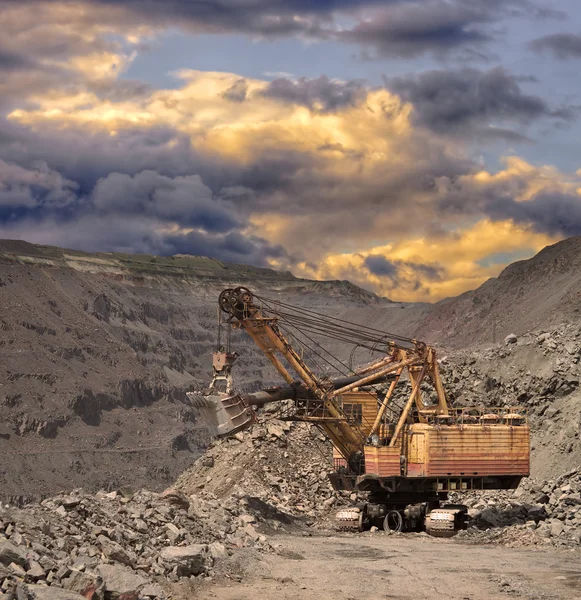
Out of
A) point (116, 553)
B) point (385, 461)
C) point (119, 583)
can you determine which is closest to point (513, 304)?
point (385, 461)

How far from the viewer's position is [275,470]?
35625 millimetres

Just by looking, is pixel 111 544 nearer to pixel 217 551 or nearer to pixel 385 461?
pixel 217 551

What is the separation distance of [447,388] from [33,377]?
171 ft

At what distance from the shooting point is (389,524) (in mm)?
30031

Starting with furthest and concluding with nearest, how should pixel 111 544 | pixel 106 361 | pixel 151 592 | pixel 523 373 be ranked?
pixel 106 361 < pixel 523 373 < pixel 111 544 < pixel 151 592

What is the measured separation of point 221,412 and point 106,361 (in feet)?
233

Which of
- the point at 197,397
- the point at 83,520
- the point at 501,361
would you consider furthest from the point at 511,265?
→ the point at 83,520

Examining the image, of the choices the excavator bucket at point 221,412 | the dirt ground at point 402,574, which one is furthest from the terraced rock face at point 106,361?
the dirt ground at point 402,574

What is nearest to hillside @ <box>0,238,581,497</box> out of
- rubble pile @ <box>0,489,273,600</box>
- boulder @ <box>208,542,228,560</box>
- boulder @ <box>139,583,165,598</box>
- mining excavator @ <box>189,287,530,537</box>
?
mining excavator @ <box>189,287,530,537</box>

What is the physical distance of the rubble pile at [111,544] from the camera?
14930 millimetres

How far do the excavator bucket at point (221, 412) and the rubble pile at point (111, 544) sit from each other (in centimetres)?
297

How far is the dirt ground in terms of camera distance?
18219mm

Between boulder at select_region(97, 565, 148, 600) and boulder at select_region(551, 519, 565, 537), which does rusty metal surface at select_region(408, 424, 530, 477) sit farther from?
boulder at select_region(97, 565, 148, 600)

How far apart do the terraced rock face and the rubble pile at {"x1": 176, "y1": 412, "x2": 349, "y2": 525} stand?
3050 centimetres
